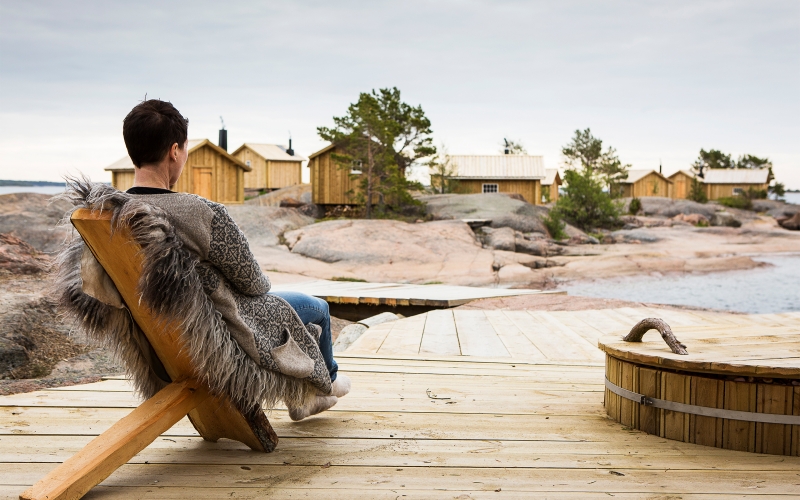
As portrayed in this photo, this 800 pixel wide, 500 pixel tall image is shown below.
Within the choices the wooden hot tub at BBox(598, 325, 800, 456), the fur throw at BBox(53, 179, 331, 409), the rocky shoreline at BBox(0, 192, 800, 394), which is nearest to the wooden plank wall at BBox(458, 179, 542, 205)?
the rocky shoreline at BBox(0, 192, 800, 394)

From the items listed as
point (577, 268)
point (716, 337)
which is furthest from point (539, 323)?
point (577, 268)

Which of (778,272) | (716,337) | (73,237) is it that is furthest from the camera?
(778,272)

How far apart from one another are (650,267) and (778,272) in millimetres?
4296

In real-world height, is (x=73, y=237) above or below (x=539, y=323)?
above

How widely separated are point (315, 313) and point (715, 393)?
1627mm

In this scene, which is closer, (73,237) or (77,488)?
(77,488)

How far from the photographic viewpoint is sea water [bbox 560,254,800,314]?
1636 centimetres

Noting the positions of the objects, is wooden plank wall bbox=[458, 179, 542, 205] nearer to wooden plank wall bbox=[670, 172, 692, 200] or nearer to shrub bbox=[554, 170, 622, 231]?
shrub bbox=[554, 170, 622, 231]

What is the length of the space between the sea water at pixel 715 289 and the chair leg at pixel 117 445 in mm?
14436

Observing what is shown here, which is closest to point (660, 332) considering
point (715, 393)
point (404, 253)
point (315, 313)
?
point (715, 393)

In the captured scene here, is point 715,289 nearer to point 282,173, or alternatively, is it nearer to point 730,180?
point 282,173

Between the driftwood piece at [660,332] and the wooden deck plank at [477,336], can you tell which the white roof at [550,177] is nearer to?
the wooden deck plank at [477,336]

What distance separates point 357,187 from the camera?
28.6 metres

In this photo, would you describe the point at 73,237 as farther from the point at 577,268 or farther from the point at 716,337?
the point at 577,268
